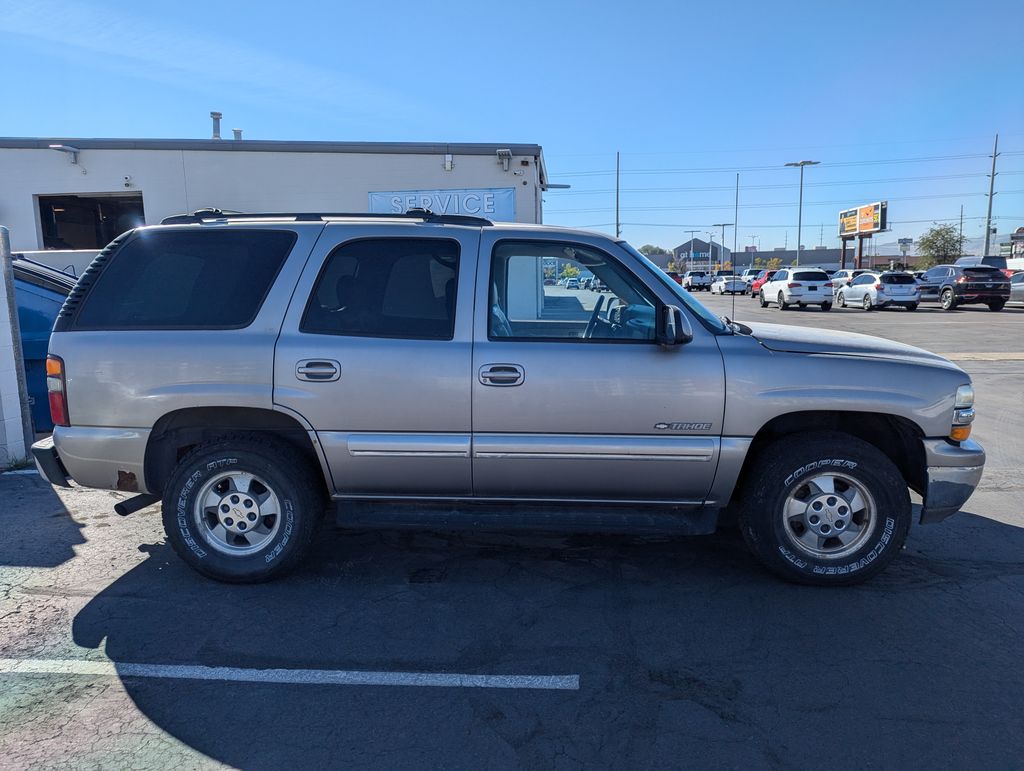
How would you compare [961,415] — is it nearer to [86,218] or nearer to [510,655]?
[510,655]

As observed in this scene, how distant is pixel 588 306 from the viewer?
4.22m

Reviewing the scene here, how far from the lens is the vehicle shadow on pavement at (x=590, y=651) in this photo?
9.09ft

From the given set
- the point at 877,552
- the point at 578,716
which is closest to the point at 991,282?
the point at 877,552

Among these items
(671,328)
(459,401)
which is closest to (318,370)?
(459,401)

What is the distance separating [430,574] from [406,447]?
869 millimetres

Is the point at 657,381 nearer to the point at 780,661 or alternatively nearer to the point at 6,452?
the point at 780,661

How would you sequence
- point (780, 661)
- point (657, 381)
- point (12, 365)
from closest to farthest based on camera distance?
point (780, 661)
point (657, 381)
point (12, 365)

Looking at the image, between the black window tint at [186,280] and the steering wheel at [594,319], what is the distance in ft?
5.79

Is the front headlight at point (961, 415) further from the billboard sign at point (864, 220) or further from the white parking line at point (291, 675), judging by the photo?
the billboard sign at point (864, 220)

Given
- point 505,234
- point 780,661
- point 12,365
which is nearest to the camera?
point 780,661

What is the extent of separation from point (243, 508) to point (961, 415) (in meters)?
4.06

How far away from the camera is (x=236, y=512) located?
13.6 feet

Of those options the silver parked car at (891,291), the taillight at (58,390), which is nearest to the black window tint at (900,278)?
the silver parked car at (891,291)

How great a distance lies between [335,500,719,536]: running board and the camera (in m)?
3.99
